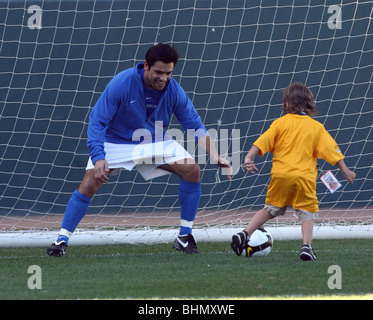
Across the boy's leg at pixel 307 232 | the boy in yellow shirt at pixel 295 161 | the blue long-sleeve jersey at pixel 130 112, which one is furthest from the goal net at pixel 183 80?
the boy's leg at pixel 307 232

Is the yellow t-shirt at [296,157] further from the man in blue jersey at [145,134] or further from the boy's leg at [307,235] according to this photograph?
the man in blue jersey at [145,134]

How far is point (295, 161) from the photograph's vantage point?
5137mm

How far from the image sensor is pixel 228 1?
8328mm

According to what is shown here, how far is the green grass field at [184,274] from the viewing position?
3875mm

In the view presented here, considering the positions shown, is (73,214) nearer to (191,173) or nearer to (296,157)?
(191,173)

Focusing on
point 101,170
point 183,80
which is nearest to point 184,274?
point 101,170

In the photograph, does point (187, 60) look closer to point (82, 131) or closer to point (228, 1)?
point (228, 1)

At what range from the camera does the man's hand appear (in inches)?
202

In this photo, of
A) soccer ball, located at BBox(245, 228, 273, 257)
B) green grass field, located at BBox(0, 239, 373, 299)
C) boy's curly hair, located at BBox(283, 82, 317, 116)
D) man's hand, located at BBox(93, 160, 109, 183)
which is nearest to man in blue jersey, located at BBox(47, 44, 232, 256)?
man's hand, located at BBox(93, 160, 109, 183)

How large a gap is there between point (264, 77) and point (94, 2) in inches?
77.1

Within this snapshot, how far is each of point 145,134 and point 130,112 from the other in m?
0.21

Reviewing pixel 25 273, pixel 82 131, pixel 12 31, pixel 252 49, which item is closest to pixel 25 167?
pixel 82 131

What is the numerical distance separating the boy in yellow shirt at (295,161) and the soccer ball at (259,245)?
A: 0.07m

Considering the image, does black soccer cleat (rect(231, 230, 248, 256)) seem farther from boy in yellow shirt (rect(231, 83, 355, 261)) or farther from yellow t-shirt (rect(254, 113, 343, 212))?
yellow t-shirt (rect(254, 113, 343, 212))
